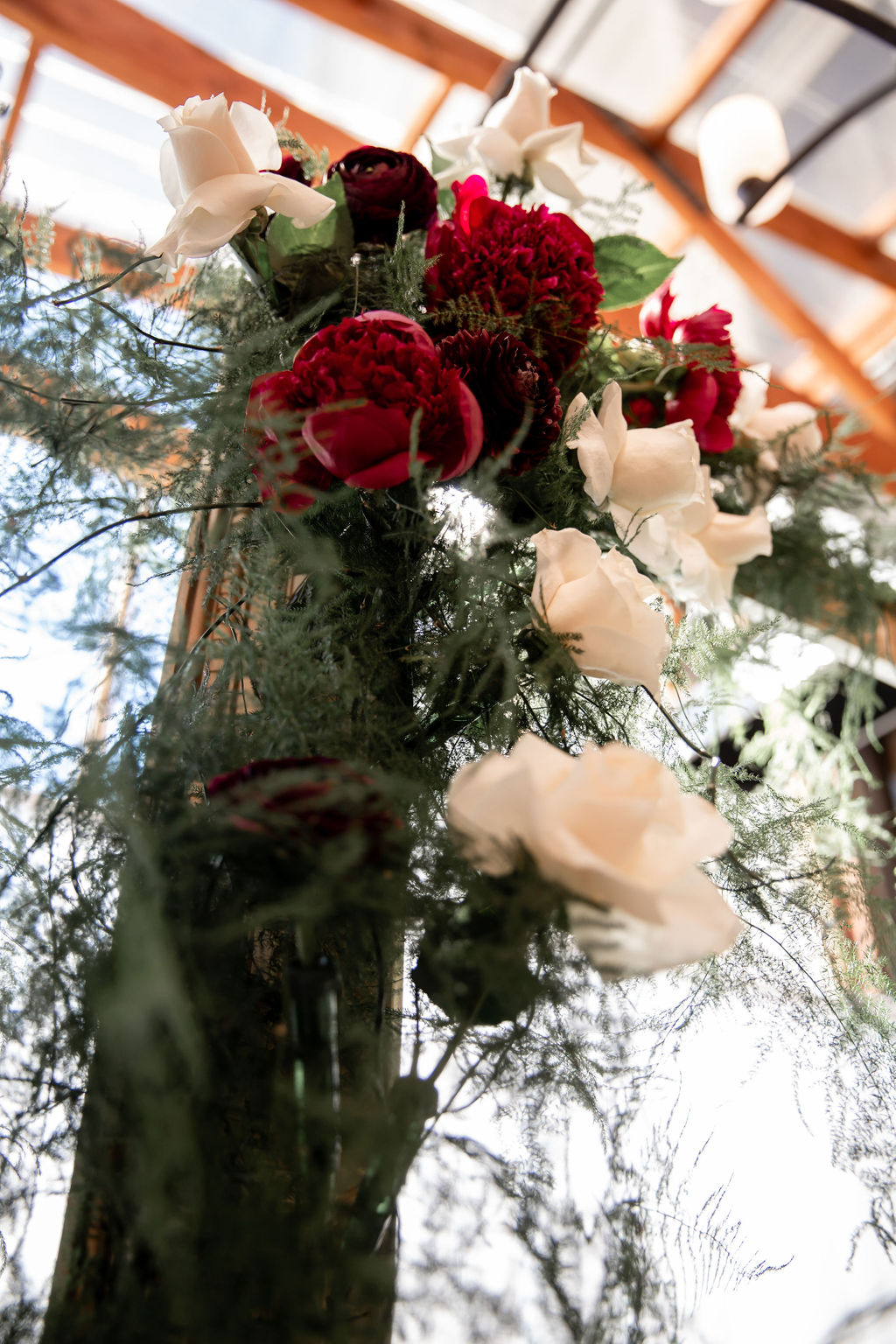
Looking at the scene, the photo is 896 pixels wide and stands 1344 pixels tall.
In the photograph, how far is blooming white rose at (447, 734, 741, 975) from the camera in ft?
0.81

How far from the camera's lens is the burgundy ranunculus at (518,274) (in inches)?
18.4

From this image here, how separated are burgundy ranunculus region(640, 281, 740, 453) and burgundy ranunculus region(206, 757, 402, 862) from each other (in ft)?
1.31

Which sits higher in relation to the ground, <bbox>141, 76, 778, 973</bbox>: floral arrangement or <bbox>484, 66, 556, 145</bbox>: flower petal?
<bbox>484, 66, 556, 145</bbox>: flower petal

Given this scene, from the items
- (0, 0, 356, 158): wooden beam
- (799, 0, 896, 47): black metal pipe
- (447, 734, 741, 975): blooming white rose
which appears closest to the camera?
(447, 734, 741, 975): blooming white rose

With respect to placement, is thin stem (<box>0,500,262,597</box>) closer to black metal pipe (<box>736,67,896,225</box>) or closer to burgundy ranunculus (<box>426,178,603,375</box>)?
burgundy ranunculus (<box>426,178,603,375</box>)

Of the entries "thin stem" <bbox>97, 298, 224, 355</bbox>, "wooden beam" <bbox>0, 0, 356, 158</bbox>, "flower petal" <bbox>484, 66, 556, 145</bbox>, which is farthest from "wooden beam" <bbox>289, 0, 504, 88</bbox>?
"thin stem" <bbox>97, 298, 224, 355</bbox>

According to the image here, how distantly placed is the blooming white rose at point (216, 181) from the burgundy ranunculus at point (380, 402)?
0.11 metres

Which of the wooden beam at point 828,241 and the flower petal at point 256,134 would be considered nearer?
the flower petal at point 256,134

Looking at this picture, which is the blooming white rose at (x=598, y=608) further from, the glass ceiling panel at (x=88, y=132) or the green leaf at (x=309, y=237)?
the glass ceiling panel at (x=88, y=132)

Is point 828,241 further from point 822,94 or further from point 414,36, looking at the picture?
point 414,36

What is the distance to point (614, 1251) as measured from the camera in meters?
0.31

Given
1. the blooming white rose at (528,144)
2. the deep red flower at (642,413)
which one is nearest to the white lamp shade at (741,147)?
the blooming white rose at (528,144)

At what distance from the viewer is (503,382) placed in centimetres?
41

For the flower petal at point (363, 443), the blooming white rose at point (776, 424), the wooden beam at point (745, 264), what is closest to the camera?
the flower petal at point (363, 443)
